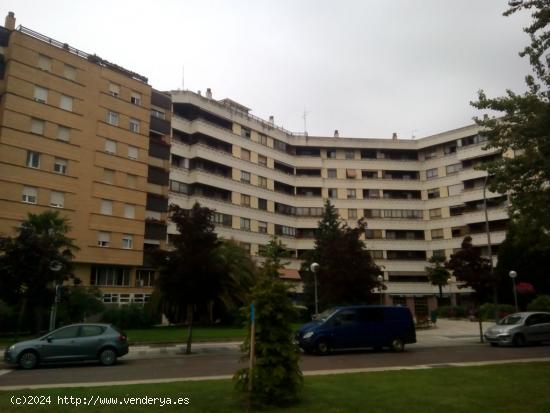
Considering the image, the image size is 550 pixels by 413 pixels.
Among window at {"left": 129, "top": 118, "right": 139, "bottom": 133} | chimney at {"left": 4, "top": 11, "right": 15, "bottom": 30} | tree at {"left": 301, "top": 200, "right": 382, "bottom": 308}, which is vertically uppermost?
chimney at {"left": 4, "top": 11, "right": 15, "bottom": 30}

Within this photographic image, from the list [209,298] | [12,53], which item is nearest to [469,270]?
[209,298]

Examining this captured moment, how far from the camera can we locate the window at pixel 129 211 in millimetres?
41906

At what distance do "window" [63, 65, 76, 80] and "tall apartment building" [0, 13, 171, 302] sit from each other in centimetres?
8

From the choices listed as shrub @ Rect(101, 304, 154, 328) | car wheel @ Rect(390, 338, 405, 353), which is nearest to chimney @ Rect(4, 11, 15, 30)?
shrub @ Rect(101, 304, 154, 328)

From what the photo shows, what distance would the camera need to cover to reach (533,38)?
525 inches

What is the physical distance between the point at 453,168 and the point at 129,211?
41.7m

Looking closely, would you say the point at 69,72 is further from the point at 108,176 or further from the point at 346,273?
the point at 346,273

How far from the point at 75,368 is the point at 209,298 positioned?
275 inches

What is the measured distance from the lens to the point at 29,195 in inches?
1426

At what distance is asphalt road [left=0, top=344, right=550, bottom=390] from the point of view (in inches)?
511

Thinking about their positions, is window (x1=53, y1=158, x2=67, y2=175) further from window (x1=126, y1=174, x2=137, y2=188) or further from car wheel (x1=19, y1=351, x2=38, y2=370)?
car wheel (x1=19, y1=351, x2=38, y2=370)

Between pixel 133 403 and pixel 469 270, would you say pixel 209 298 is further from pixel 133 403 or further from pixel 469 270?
pixel 469 270

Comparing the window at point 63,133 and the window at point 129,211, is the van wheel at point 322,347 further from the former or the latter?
the window at point 63,133

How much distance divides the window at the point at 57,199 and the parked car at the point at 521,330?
31.5 m
